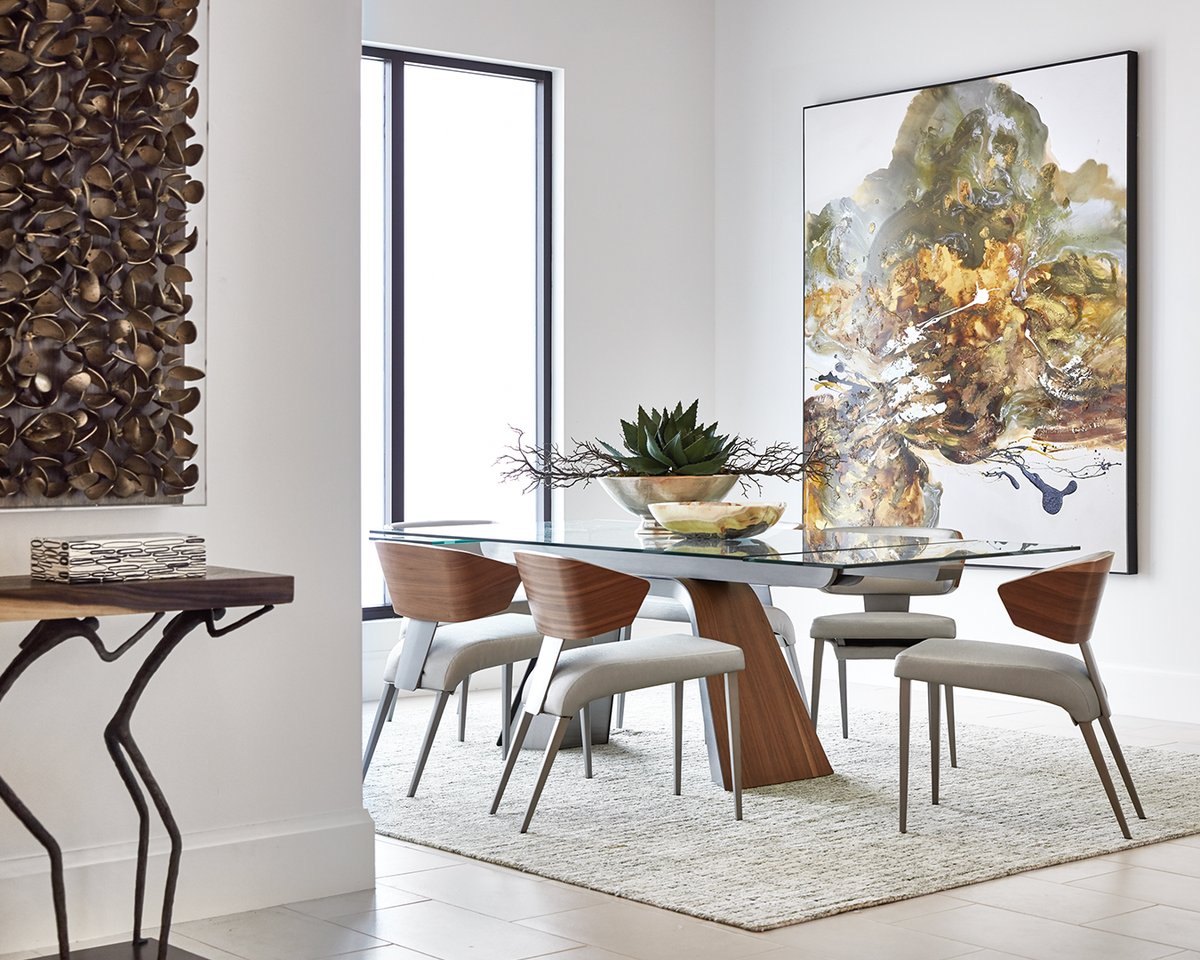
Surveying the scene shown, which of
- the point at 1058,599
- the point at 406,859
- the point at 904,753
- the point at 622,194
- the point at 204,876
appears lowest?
the point at 406,859

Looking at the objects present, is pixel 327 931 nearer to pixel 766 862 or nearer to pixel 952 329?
pixel 766 862

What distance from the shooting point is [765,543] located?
15.2ft

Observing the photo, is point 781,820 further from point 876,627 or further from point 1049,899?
point 876,627

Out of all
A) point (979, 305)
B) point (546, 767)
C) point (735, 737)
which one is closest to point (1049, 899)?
point (735, 737)

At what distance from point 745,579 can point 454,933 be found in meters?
1.41

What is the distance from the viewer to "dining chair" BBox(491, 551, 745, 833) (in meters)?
4.21

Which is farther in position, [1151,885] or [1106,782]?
[1106,782]

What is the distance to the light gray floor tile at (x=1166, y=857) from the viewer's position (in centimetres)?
387

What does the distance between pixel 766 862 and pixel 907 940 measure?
0.65 meters

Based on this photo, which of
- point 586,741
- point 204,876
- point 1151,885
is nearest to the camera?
point 204,876

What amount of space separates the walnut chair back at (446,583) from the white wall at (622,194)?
2.50 meters

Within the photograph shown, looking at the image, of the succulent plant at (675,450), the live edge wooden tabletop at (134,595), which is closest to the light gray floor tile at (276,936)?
the live edge wooden tabletop at (134,595)

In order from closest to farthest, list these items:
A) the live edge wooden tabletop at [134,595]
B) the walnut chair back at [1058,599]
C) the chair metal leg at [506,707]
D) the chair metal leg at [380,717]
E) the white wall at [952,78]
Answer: the live edge wooden tabletop at [134,595]
the walnut chair back at [1058,599]
the chair metal leg at [380,717]
the chair metal leg at [506,707]
the white wall at [952,78]

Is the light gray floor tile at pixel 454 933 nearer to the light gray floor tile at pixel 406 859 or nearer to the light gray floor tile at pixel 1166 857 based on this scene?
the light gray floor tile at pixel 406 859
